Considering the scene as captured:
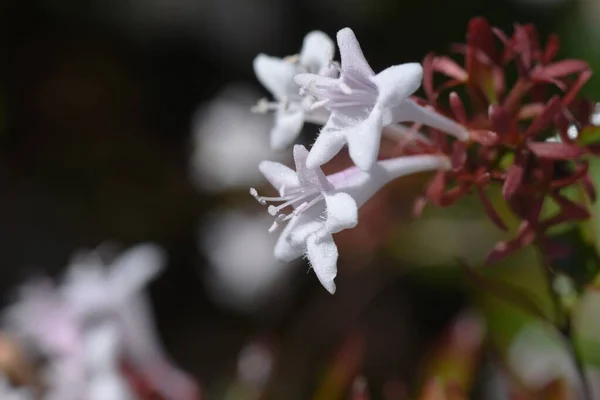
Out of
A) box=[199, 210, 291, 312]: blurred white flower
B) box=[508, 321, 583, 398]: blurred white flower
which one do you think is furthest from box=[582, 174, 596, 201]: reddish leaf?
box=[199, 210, 291, 312]: blurred white flower

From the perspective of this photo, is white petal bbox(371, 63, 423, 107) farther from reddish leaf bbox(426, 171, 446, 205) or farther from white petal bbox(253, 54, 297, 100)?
white petal bbox(253, 54, 297, 100)

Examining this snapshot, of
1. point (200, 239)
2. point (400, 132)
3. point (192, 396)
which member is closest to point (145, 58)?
point (200, 239)

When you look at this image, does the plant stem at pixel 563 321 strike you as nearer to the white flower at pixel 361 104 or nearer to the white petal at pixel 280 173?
the white flower at pixel 361 104

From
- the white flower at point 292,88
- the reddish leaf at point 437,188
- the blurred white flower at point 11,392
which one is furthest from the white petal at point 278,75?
the blurred white flower at point 11,392

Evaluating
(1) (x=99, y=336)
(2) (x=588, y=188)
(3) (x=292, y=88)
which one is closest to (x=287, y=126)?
(3) (x=292, y=88)

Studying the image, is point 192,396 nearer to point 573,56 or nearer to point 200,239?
point 200,239
